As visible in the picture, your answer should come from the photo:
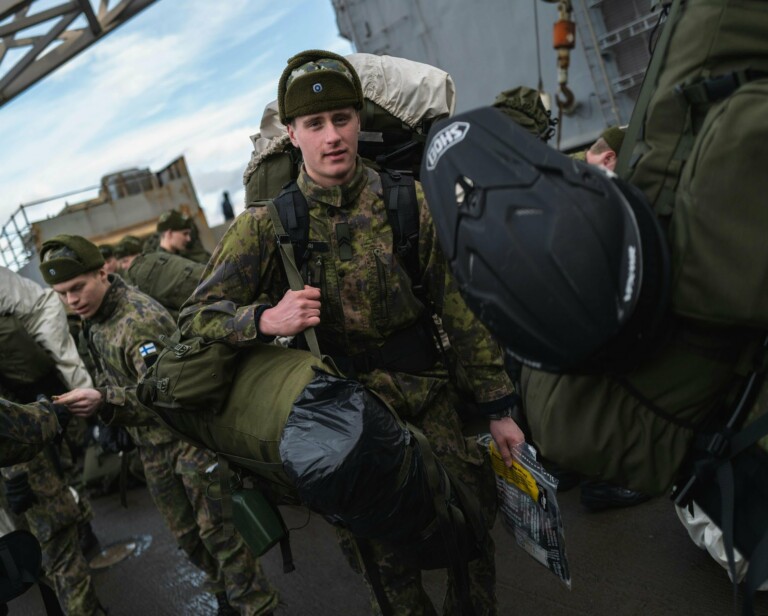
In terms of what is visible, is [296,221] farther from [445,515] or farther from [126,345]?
[126,345]

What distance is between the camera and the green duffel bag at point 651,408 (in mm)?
1267

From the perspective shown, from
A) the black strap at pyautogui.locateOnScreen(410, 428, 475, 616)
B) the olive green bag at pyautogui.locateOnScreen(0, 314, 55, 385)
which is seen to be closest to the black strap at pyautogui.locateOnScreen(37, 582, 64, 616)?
the olive green bag at pyautogui.locateOnScreen(0, 314, 55, 385)

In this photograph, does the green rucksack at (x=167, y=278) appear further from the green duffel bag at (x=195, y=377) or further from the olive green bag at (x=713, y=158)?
the olive green bag at (x=713, y=158)

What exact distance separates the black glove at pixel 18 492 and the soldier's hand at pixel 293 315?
7.75ft

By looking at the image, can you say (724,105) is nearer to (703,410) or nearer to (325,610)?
(703,410)

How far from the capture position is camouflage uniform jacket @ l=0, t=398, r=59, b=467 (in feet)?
9.86

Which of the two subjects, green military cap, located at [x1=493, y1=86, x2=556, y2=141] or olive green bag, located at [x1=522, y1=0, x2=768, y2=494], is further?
green military cap, located at [x1=493, y1=86, x2=556, y2=141]

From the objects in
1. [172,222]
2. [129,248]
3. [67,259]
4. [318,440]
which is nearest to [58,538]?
[67,259]

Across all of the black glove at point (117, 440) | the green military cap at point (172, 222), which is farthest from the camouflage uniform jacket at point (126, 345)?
the green military cap at point (172, 222)

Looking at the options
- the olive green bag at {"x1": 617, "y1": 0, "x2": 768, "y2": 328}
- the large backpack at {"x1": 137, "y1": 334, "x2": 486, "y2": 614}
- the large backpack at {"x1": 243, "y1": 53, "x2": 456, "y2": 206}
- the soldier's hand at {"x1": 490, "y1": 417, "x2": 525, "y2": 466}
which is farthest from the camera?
the large backpack at {"x1": 243, "y1": 53, "x2": 456, "y2": 206}

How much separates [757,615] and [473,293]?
234 cm

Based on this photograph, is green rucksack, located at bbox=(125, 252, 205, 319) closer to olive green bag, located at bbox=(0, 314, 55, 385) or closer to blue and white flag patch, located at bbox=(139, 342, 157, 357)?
olive green bag, located at bbox=(0, 314, 55, 385)

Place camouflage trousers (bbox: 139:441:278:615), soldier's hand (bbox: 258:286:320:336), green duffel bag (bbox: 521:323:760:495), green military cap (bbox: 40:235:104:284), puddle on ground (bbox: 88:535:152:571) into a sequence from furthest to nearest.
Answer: puddle on ground (bbox: 88:535:152:571) → green military cap (bbox: 40:235:104:284) → camouflage trousers (bbox: 139:441:278:615) → soldier's hand (bbox: 258:286:320:336) → green duffel bag (bbox: 521:323:760:495)

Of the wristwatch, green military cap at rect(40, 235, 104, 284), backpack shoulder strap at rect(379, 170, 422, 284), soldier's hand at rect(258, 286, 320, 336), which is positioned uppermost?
green military cap at rect(40, 235, 104, 284)
